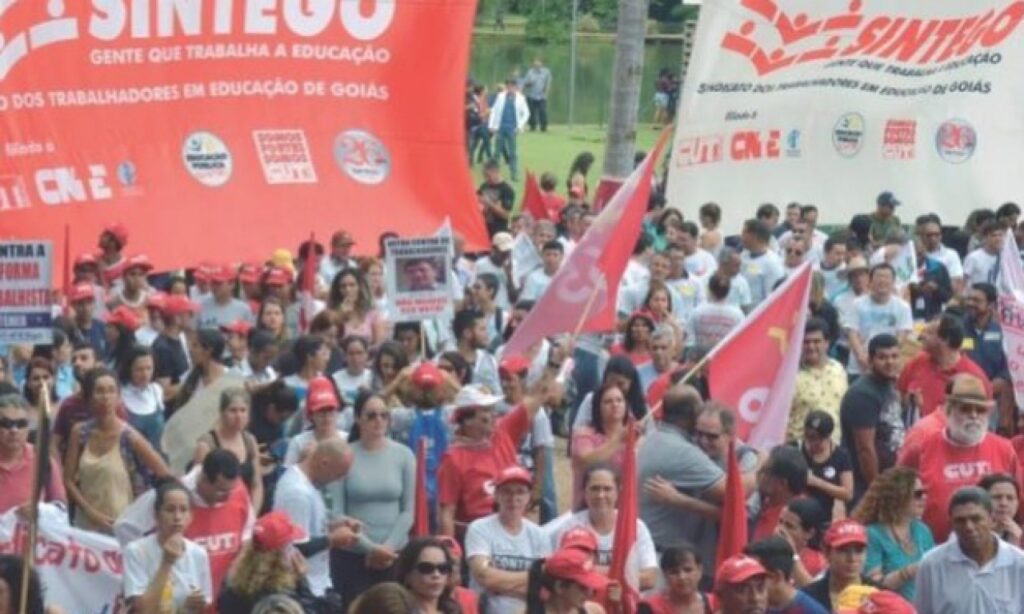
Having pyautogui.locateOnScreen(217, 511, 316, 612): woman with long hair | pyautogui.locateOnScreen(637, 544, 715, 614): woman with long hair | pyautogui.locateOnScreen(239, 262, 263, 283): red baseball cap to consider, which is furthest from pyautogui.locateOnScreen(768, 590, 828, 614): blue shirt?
pyautogui.locateOnScreen(239, 262, 263, 283): red baseball cap

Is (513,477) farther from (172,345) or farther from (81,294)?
(81,294)

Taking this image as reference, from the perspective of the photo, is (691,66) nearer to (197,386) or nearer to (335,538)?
(197,386)

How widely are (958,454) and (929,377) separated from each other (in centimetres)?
235

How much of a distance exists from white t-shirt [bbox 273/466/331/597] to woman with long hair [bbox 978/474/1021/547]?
2.65 m

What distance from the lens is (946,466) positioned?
509 inches

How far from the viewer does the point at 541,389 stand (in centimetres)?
1394

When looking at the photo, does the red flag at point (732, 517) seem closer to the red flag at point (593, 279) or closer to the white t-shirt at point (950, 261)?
the red flag at point (593, 279)

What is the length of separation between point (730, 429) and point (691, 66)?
11.0 metres

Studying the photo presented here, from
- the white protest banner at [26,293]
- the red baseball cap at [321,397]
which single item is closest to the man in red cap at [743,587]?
the red baseball cap at [321,397]

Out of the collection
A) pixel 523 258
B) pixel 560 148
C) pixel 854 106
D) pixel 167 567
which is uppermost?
pixel 854 106

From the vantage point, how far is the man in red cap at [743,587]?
10258 millimetres

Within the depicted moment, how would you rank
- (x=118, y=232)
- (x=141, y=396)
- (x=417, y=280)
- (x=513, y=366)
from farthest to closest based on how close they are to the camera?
(x=118, y=232), (x=417, y=280), (x=513, y=366), (x=141, y=396)

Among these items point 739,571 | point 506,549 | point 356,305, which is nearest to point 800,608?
point 739,571

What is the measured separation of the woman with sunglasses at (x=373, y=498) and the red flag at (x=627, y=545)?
1.26 metres
